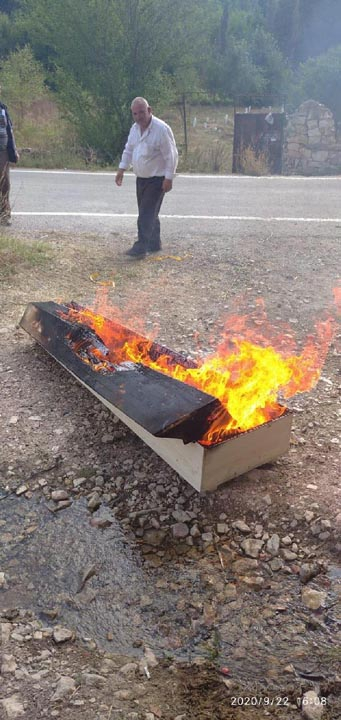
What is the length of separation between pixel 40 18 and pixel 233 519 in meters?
19.6

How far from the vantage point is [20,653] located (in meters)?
2.28

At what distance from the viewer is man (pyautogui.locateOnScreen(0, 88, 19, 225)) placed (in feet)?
26.3

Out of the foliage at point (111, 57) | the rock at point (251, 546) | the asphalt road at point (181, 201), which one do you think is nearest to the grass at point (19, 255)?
the asphalt road at point (181, 201)

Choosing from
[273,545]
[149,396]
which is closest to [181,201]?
[149,396]

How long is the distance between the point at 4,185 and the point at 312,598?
7.80 m

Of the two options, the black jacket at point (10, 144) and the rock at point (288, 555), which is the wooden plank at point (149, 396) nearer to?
the rock at point (288, 555)

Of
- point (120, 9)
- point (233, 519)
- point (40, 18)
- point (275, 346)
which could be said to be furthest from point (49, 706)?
point (40, 18)

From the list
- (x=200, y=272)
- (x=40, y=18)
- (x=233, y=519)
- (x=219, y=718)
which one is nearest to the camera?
(x=219, y=718)

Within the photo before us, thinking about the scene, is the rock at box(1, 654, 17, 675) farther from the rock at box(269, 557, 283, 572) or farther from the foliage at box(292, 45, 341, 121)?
the foliage at box(292, 45, 341, 121)

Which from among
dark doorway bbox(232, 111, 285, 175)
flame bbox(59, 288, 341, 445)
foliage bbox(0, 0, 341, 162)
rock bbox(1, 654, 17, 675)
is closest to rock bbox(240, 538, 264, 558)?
flame bbox(59, 288, 341, 445)

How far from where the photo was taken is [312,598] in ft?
8.32

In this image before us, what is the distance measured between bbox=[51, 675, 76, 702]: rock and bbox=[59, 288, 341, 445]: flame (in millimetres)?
1226

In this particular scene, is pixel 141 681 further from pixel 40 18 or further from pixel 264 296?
pixel 40 18

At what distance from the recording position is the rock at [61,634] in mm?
2344
